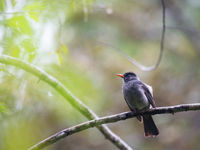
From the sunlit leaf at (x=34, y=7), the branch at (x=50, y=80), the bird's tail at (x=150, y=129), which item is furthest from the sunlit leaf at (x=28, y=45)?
the bird's tail at (x=150, y=129)

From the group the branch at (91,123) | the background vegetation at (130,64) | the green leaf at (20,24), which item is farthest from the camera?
the background vegetation at (130,64)

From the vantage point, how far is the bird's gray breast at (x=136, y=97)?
4.31m

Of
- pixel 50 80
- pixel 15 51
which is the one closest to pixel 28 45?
pixel 15 51

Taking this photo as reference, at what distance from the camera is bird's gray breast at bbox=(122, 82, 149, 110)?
4.31 meters

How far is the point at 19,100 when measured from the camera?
360 cm

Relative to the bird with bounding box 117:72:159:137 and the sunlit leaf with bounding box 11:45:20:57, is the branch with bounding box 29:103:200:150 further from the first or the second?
the bird with bounding box 117:72:159:137

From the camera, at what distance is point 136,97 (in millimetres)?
4344

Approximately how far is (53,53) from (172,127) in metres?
5.06

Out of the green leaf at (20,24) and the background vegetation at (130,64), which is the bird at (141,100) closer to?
the background vegetation at (130,64)

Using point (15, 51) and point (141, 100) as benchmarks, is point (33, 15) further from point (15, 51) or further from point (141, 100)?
point (141, 100)

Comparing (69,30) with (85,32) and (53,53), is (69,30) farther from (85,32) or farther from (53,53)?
(53,53)

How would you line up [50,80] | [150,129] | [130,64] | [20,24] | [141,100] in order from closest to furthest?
1. [20,24]
2. [50,80]
3. [141,100]
4. [150,129]
5. [130,64]

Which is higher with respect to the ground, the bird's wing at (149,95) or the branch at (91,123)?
the branch at (91,123)

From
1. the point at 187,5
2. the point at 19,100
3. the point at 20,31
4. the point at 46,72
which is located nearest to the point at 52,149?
the point at 19,100
